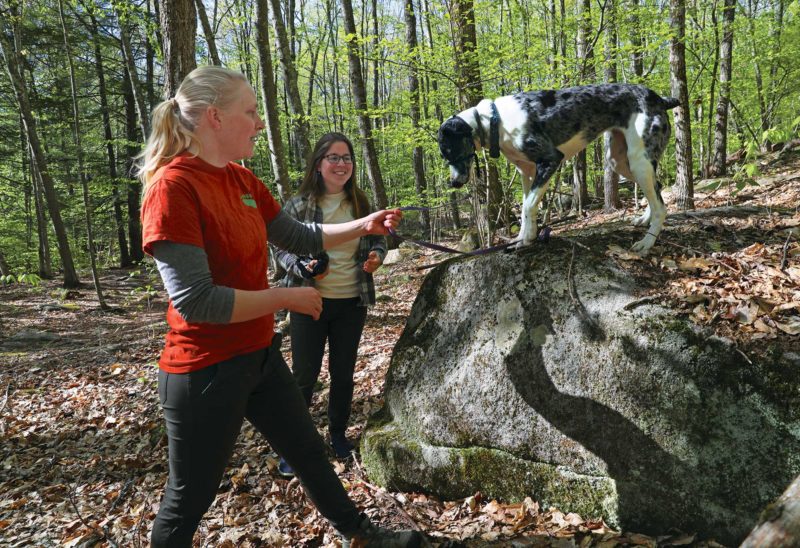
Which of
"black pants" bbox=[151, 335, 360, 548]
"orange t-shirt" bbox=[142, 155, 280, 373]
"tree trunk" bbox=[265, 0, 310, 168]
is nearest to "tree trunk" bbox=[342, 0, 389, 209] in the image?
"tree trunk" bbox=[265, 0, 310, 168]

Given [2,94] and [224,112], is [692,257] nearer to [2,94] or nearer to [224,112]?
[224,112]

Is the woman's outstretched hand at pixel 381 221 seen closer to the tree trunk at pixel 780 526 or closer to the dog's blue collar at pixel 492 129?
the dog's blue collar at pixel 492 129

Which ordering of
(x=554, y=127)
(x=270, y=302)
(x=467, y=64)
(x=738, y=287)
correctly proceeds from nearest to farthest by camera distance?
(x=270, y=302) → (x=738, y=287) → (x=554, y=127) → (x=467, y=64)

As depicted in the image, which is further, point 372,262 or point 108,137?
point 108,137

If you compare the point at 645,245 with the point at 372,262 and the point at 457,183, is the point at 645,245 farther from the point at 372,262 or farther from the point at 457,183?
the point at 372,262

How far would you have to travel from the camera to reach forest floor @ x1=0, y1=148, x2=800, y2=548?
2.48 m

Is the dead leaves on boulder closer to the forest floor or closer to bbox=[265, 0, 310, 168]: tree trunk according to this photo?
the forest floor

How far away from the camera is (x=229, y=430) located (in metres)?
1.90

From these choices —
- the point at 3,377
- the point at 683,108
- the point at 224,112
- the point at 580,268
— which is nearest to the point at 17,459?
the point at 3,377

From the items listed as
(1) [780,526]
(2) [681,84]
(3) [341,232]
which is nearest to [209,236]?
(3) [341,232]

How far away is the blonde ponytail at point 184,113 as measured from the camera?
1824 mm

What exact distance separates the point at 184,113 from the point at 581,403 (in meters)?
2.53

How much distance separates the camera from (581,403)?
2.62 metres

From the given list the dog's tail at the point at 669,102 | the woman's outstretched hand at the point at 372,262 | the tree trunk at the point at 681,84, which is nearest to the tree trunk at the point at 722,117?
the tree trunk at the point at 681,84
